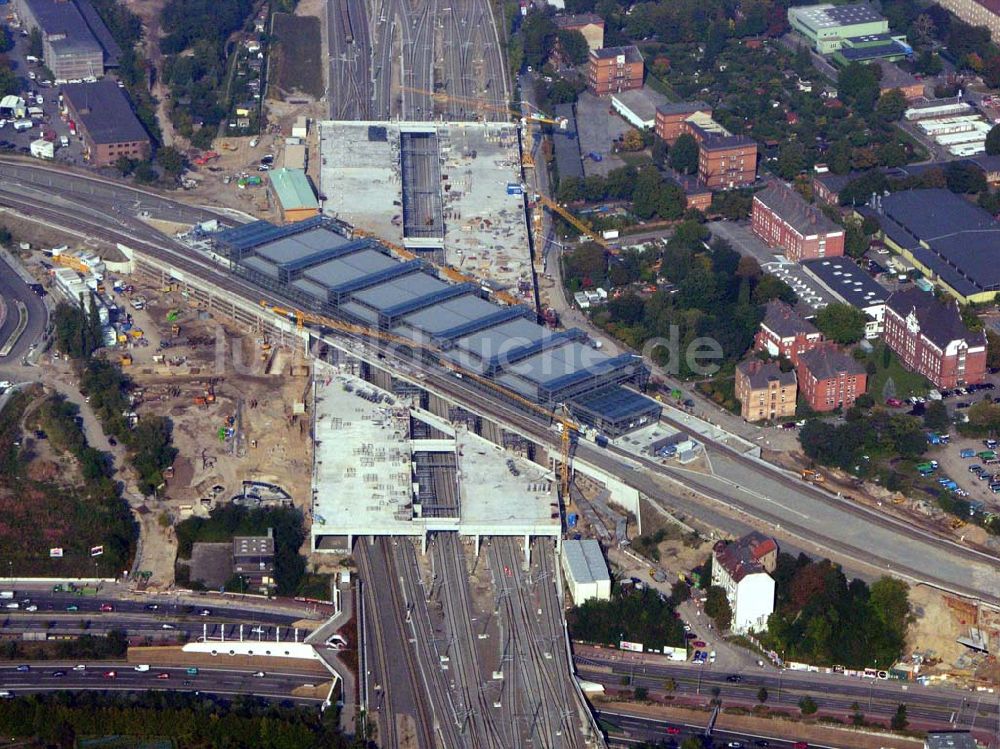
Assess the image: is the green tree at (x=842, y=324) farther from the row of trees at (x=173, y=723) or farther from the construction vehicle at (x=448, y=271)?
the row of trees at (x=173, y=723)

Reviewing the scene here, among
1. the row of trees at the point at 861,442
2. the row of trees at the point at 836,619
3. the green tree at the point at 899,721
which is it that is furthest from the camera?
the row of trees at the point at 861,442

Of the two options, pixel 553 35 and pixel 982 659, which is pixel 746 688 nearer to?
pixel 982 659

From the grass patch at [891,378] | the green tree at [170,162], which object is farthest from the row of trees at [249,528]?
the green tree at [170,162]

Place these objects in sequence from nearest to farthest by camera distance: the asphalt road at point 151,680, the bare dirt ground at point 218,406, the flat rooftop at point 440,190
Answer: the asphalt road at point 151,680 < the bare dirt ground at point 218,406 < the flat rooftop at point 440,190

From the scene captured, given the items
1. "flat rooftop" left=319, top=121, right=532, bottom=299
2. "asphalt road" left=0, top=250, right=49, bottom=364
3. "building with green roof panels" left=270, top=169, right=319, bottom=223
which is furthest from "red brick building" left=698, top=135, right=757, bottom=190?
"asphalt road" left=0, top=250, right=49, bottom=364

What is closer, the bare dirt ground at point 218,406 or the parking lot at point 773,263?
the bare dirt ground at point 218,406

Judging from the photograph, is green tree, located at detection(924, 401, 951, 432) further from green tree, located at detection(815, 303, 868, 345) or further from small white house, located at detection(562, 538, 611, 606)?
small white house, located at detection(562, 538, 611, 606)
